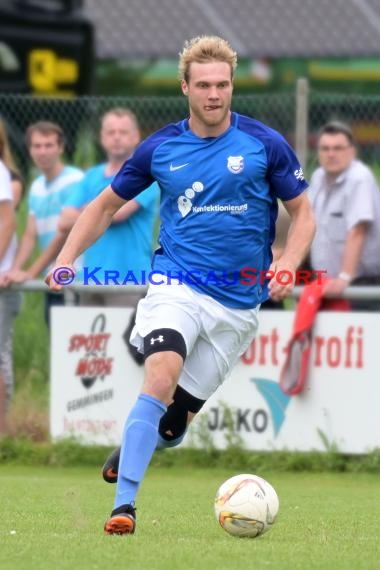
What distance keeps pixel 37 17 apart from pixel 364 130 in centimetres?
426

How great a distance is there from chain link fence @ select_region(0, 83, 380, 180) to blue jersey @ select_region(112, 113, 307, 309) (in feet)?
17.0

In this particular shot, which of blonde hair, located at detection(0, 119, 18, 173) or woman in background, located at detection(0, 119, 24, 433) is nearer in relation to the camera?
woman in background, located at detection(0, 119, 24, 433)

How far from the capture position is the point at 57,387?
11.2 m

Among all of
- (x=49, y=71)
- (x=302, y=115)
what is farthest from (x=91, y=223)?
(x=49, y=71)

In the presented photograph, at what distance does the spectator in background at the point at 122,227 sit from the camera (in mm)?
11148

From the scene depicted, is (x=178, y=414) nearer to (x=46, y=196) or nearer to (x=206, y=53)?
(x=206, y=53)

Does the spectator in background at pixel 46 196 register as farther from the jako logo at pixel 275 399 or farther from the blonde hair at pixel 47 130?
the jako logo at pixel 275 399

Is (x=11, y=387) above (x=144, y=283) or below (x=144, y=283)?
below

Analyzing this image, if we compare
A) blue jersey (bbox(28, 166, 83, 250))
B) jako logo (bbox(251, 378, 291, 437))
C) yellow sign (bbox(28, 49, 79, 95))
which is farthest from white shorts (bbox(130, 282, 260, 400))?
yellow sign (bbox(28, 49, 79, 95))

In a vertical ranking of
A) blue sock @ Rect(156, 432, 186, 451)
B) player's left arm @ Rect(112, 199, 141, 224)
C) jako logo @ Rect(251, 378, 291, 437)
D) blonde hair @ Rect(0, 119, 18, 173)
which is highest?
blonde hair @ Rect(0, 119, 18, 173)

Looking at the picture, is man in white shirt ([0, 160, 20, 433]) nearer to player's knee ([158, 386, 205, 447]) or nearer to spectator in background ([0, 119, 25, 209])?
spectator in background ([0, 119, 25, 209])

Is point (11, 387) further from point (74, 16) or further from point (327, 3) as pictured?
point (327, 3)

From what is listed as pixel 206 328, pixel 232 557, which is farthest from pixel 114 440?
Answer: pixel 232 557

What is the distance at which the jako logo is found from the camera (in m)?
10.7
